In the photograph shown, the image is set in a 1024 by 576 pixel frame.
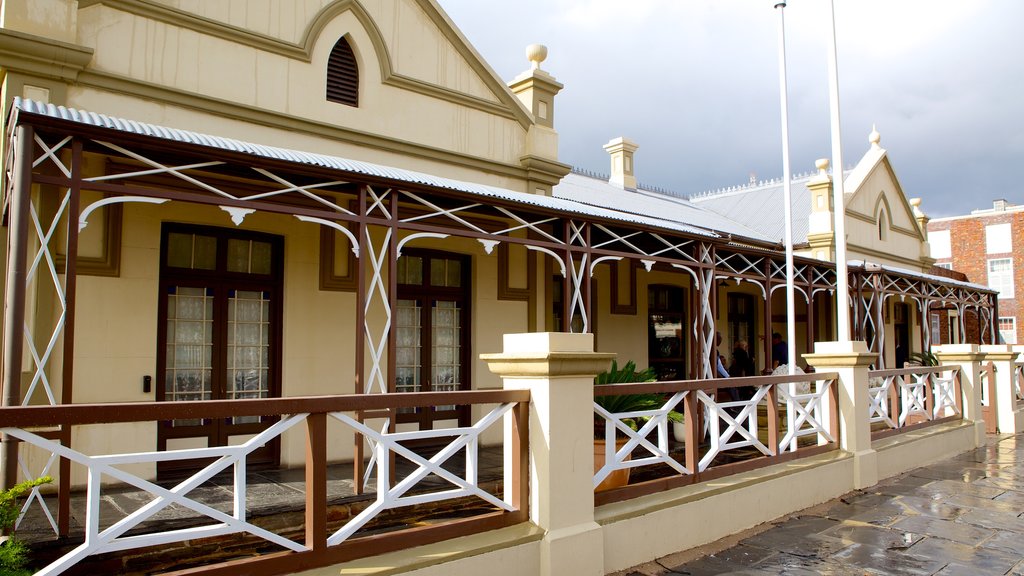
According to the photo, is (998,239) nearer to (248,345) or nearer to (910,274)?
(910,274)

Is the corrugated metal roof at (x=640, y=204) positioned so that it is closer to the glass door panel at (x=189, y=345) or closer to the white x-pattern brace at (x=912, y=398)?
the white x-pattern brace at (x=912, y=398)

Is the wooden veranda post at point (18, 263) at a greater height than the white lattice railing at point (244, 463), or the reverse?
the wooden veranda post at point (18, 263)

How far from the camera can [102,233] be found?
646 cm

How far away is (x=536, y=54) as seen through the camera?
1045 centimetres

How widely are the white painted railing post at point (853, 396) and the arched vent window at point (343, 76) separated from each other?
588cm

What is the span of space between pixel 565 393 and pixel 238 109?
16.3 ft

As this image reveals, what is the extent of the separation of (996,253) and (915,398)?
30482 millimetres

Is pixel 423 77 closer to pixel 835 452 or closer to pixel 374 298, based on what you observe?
pixel 374 298

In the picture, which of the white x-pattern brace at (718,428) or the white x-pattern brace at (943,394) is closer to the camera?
the white x-pattern brace at (718,428)

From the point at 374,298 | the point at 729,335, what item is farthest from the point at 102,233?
the point at 729,335

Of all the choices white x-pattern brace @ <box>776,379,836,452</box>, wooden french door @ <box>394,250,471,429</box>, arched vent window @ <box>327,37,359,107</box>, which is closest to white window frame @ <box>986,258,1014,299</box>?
white x-pattern brace @ <box>776,379,836,452</box>

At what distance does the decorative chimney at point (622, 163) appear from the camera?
18.8 m

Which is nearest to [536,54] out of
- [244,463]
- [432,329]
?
[432,329]

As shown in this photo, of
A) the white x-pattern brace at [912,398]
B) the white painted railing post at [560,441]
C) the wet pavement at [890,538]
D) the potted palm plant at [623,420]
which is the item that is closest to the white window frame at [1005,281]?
the white x-pattern brace at [912,398]
